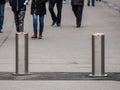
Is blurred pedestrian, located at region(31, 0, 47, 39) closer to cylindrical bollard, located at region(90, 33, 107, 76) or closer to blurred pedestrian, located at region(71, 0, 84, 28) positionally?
blurred pedestrian, located at region(71, 0, 84, 28)

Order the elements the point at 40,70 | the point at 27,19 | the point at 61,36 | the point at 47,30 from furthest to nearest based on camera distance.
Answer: the point at 27,19
the point at 47,30
the point at 61,36
the point at 40,70

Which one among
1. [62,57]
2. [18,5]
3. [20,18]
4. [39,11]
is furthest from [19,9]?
[62,57]

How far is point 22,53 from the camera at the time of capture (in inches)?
473

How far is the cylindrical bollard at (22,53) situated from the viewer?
12.0 m

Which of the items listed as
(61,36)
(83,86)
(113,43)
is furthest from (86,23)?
(83,86)

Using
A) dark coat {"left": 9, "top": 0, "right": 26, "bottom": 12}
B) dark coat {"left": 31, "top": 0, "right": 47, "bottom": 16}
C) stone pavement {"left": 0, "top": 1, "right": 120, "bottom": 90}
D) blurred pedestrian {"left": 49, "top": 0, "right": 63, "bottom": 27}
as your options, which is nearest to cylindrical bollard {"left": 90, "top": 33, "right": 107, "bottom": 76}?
stone pavement {"left": 0, "top": 1, "right": 120, "bottom": 90}

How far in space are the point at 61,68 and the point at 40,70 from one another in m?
0.55

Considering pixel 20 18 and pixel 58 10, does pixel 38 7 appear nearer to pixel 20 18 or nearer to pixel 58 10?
pixel 20 18

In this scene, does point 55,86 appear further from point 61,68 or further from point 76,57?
point 76,57

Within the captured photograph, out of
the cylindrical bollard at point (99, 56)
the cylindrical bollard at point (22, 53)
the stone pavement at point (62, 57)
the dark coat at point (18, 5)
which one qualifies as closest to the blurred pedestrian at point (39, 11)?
the stone pavement at point (62, 57)

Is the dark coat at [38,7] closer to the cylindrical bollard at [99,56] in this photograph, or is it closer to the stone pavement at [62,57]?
the stone pavement at [62,57]

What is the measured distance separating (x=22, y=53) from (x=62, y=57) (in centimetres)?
301

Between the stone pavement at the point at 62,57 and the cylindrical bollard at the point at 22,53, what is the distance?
0.26 meters

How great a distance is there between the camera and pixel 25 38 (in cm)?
1197
